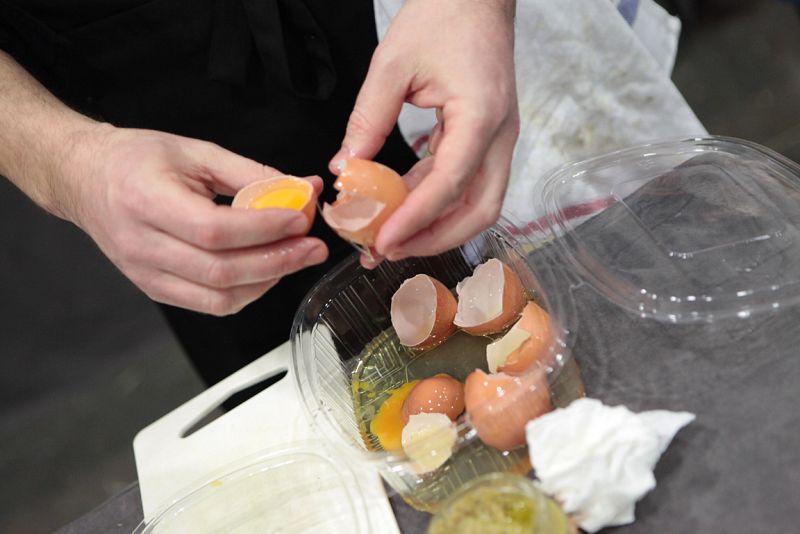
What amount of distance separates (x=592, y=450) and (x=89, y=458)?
2282mm

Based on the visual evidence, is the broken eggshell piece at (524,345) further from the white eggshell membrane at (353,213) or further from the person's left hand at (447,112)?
the white eggshell membrane at (353,213)

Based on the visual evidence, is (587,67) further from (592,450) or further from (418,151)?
(592,450)

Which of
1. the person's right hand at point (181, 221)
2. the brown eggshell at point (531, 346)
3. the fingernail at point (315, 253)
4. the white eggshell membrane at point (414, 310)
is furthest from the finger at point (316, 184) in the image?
the brown eggshell at point (531, 346)

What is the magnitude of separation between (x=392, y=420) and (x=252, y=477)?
27cm

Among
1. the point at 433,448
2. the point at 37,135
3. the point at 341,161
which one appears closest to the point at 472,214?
the point at 341,161

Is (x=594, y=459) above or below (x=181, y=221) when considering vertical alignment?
below

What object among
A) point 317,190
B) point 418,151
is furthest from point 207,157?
point 418,151

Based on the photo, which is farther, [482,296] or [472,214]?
[482,296]

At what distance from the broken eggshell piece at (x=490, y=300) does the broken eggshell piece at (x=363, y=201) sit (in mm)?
246

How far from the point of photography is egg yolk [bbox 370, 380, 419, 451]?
3.86ft

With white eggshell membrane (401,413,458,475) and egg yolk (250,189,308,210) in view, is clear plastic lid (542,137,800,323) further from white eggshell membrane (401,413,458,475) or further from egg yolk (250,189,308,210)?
egg yolk (250,189,308,210)

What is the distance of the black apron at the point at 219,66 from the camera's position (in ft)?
4.56

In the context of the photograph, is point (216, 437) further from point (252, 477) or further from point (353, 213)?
point (353, 213)

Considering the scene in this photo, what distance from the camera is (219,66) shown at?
142cm
